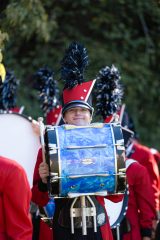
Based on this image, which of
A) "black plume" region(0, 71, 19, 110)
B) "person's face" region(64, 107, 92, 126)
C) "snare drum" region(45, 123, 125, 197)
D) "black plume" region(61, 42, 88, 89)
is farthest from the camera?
"black plume" region(0, 71, 19, 110)

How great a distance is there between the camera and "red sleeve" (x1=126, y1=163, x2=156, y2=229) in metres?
6.12

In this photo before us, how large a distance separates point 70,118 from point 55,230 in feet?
2.44

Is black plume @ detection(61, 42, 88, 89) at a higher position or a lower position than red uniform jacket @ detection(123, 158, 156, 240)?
higher

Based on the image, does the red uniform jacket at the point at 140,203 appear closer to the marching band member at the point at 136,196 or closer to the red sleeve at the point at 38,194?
the marching band member at the point at 136,196

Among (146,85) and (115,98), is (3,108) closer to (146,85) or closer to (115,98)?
(115,98)

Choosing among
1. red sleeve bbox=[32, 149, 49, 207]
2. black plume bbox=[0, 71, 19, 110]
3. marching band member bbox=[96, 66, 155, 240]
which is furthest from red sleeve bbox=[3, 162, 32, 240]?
black plume bbox=[0, 71, 19, 110]

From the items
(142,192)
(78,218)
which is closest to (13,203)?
(78,218)

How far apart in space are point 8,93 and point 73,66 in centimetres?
199

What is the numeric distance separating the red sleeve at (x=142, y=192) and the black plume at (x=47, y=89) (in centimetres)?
133

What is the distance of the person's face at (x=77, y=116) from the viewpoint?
16.1 ft

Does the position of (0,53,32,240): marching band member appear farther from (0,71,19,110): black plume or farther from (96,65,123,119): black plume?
(0,71,19,110): black plume

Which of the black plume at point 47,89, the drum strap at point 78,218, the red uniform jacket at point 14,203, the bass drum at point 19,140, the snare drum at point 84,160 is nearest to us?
the red uniform jacket at point 14,203

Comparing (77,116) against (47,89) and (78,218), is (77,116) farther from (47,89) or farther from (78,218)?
(47,89)

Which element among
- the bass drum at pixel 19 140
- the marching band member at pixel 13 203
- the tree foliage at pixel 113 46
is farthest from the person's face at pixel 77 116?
the tree foliage at pixel 113 46
